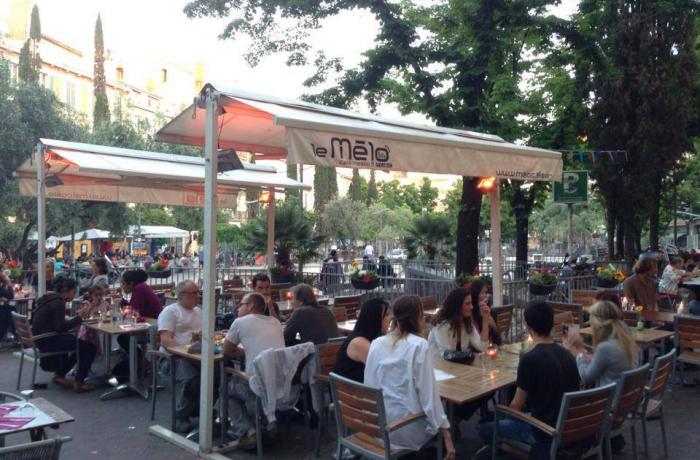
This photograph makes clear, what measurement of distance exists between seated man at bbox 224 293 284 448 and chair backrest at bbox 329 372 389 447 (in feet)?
4.36

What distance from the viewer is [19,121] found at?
1641cm

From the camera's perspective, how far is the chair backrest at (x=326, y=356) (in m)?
4.94

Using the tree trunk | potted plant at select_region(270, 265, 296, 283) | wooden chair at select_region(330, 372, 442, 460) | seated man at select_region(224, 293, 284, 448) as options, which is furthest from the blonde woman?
potted plant at select_region(270, 265, 296, 283)

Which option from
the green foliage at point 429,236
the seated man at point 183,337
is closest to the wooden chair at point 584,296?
the seated man at point 183,337

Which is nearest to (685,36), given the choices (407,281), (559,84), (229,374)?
(559,84)

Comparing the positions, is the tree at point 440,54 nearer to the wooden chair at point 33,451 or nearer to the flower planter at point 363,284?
the flower planter at point 363,284

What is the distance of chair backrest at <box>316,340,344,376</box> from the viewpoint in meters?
A: 4.94

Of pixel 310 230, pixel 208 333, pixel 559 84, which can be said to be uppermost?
pixel 559 84

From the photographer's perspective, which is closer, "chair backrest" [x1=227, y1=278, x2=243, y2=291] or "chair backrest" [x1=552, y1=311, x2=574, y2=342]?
"chair backrest" [x1=552, y1=311, x2=574, y2=342]

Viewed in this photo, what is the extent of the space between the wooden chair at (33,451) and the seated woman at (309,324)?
3.01m

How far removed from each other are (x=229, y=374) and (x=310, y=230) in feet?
37.6

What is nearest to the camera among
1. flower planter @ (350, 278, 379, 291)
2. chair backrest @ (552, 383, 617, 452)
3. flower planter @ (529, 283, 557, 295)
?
chair backrest @ (552, 383, 617, 452)

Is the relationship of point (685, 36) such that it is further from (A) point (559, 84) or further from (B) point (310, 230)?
(B) point (310, 230)

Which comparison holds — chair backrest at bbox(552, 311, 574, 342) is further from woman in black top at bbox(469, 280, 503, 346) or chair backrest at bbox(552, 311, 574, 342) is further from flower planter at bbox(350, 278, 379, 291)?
flower planter at bbox(350, 278, 379, 291)
